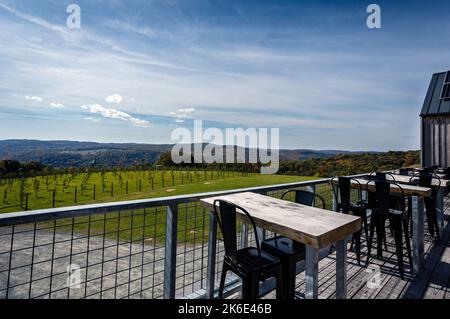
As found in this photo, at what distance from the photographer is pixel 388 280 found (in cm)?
266

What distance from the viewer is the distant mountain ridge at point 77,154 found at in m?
28.0

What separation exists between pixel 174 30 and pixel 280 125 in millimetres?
13031

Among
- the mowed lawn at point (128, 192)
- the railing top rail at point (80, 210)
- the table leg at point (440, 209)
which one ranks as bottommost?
the mowed lawn at point (128, 192)

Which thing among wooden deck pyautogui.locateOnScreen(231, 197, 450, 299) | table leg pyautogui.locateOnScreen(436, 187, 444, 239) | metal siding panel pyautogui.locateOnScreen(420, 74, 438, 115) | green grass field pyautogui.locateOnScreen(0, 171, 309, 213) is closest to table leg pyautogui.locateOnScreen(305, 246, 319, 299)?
wooden deck pyautogui.locateOnScreen(231, 197, 450, 299)

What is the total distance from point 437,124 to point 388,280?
10189 mm

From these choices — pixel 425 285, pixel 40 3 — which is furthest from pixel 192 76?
pixel 425 285

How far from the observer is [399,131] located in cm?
1406

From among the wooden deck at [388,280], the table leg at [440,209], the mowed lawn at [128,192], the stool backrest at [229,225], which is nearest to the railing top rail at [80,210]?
the stool backrest at [229,225]

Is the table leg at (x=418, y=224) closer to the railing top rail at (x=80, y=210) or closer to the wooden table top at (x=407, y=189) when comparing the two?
the wooden table top at (x=407, y=189)

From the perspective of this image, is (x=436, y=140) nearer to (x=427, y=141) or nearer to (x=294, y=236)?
(x=427, y=141)

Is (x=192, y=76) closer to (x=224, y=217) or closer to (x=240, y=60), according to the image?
(x=240, y=60)

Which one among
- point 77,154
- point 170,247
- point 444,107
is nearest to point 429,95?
point 444,107

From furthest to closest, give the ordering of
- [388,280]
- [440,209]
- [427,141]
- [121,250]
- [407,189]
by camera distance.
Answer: [427,141] → [121,250] → [440,209] → [407,189] → [388,280]

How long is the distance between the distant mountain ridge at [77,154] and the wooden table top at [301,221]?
22635mm
